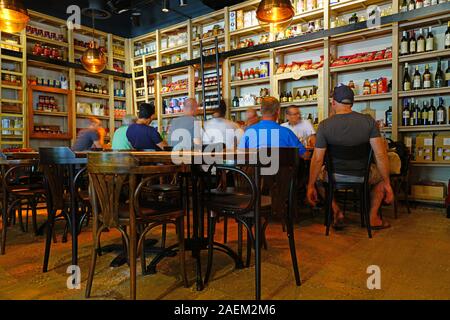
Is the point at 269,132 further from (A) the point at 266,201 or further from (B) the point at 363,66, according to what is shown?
(B) the point at 363,66

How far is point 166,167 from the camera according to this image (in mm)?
1716

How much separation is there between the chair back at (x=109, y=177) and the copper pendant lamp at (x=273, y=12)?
2700mm

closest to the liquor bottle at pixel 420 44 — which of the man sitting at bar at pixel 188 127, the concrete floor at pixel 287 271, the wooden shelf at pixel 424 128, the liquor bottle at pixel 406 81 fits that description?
the liquor bottle at pixel 406 81

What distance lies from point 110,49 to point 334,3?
17.3ft

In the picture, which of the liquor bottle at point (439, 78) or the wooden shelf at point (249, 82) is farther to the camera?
the wooden shelf at point (249, 82)

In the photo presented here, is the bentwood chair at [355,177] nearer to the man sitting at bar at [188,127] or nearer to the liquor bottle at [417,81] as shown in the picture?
the man sitting at bar at [188,127]

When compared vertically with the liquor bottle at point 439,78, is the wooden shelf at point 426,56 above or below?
above

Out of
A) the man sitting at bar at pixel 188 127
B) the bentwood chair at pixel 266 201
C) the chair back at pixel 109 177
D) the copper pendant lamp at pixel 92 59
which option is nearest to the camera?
the chair back at pixel 109 177

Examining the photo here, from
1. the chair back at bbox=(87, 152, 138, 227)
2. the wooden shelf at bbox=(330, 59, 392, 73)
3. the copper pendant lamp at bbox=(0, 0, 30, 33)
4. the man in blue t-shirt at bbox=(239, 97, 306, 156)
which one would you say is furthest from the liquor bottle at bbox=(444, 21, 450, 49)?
the copper pendant lamp at bbox=(0, 0, 30, 33)

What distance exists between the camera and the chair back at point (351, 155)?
10.0 ft

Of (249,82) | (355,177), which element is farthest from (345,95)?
(249,82)

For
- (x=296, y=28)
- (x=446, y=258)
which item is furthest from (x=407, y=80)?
(x=446, y=258)

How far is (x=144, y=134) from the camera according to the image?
147 inches
